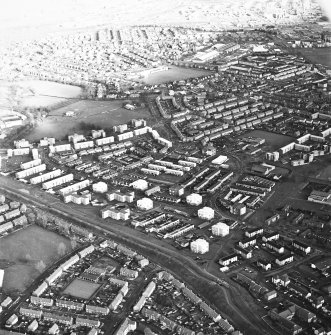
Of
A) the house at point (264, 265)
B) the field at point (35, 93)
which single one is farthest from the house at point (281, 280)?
the field at point (35, 93)

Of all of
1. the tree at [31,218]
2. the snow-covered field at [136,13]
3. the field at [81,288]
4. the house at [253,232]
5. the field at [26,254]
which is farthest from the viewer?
the snow-covered field at [136,13]

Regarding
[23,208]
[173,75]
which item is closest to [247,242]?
[23,208]

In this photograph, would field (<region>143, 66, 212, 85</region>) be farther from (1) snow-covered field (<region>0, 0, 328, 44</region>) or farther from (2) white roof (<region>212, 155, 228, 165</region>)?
(1) snow-covered field (<region>0, 0, 328, 44</region>)

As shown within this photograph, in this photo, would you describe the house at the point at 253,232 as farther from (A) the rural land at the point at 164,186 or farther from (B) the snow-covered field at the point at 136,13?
(B) the snow-covered field at the point at 136,13

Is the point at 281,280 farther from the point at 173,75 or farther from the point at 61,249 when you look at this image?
the point at 173,75

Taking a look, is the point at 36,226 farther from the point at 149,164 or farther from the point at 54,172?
the point at 149,164

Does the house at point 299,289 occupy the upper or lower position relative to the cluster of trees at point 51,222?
lower

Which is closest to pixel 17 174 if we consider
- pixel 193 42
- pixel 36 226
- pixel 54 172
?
pixel 54 172
